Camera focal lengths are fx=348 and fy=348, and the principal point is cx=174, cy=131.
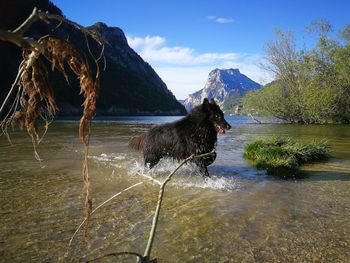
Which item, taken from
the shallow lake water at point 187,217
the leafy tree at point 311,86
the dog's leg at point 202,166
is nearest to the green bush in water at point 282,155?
the shallow lake water at point 187,217

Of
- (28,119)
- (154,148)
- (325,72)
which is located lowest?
(154,148)

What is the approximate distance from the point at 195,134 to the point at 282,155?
457 cm

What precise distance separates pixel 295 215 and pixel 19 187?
6.29m

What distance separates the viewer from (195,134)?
9664mm

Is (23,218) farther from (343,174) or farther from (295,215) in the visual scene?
(343,174)

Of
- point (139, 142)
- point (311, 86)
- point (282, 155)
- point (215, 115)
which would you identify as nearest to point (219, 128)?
point (215, 115)

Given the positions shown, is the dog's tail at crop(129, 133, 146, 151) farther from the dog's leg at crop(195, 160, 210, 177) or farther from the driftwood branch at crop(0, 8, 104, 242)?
the driftwood branch at crop(0, 8, 104, 242)

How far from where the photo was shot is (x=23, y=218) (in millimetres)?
5992

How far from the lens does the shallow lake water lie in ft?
15.3

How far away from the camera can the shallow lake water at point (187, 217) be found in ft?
15.3

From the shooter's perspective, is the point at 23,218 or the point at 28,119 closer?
the point at 28,119

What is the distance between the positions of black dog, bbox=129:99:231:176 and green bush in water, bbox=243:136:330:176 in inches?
102

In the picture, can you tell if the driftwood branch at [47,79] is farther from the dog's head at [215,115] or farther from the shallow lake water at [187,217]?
the dog's head at [215,115]

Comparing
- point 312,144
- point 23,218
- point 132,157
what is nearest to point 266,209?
point 23,218
